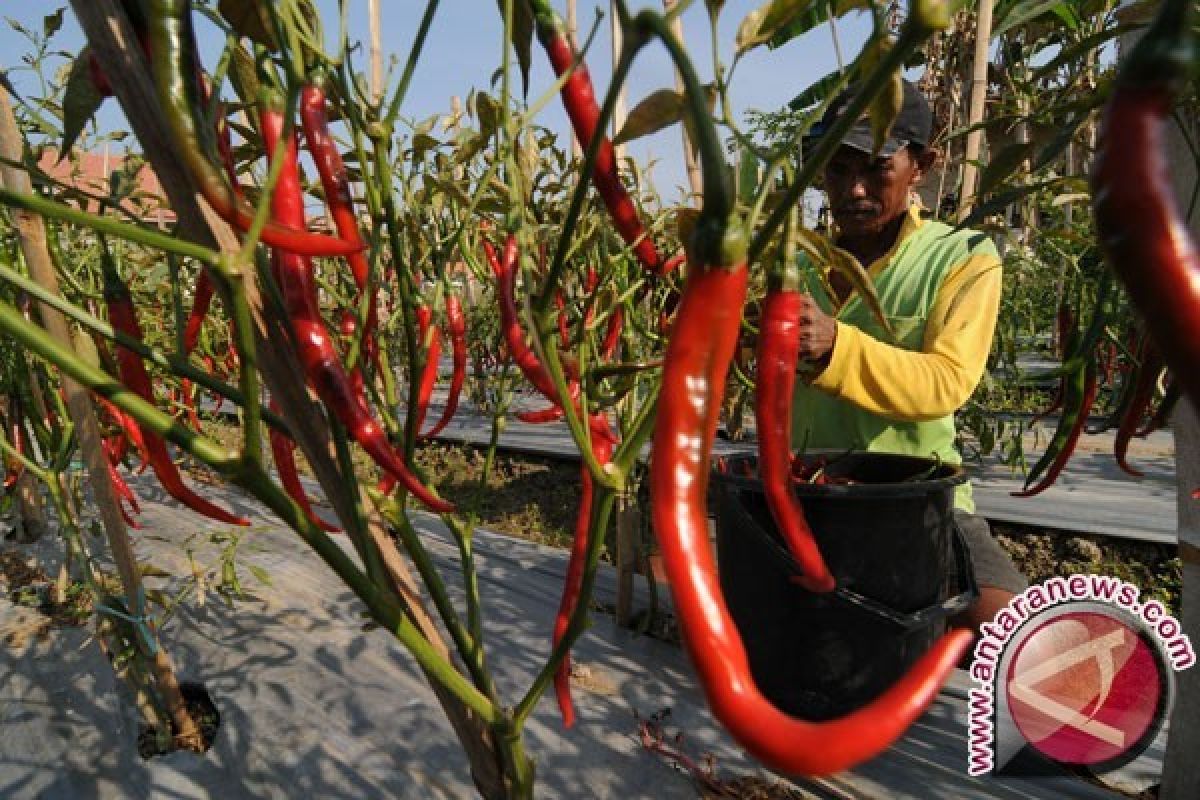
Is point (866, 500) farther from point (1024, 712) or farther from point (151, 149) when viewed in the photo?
point (151, 149)

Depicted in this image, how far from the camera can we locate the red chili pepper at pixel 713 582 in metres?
0.28

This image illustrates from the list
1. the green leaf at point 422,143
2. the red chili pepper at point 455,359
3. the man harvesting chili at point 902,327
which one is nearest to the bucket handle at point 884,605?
the man harvesting chili at point 902,327

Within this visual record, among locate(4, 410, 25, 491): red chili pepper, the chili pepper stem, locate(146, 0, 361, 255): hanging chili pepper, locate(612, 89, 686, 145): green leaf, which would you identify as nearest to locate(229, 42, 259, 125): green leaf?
locate(146, 0, 361, 255): hanging chili pepper

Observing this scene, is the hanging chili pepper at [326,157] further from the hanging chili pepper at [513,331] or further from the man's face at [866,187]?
the man's face at [866,187]

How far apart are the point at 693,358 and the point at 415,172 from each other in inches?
28.9

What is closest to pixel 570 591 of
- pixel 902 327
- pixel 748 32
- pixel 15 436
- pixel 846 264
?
pixel 846 264

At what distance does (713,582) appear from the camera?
0.35 metres

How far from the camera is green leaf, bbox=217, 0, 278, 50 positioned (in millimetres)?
428

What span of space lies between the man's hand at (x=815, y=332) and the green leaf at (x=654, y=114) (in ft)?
2.16

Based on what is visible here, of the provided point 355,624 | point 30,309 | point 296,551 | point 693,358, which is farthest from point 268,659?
point 693,358

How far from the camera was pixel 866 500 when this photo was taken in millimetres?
1258

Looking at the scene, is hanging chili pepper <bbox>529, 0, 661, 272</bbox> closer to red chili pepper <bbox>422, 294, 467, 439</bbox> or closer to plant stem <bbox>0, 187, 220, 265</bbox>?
plant stem <bbox>0, 187, 220, 265</bbox>

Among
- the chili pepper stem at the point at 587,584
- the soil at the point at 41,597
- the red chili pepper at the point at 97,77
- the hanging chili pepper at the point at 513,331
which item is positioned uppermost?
the red chili pepper at the point at 97,77

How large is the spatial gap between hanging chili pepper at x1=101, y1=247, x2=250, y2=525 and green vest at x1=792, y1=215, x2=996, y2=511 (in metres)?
1.08
